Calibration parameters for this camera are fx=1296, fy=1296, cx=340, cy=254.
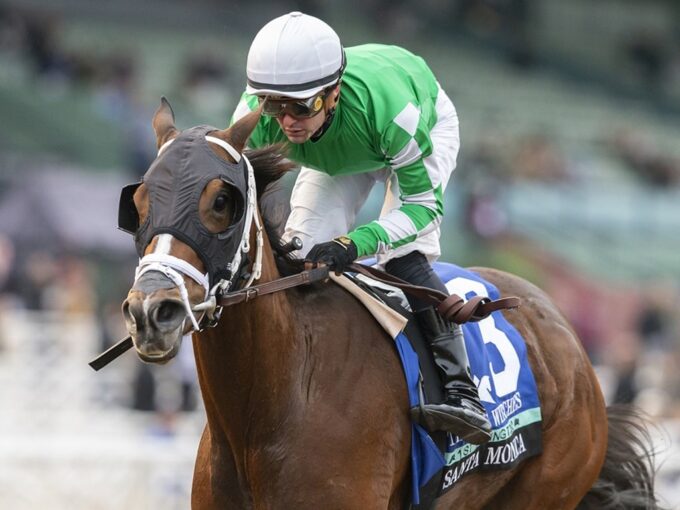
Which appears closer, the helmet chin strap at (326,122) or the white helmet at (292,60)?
the white helmet at (292,60)

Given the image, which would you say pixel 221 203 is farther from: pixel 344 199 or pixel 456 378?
pixel 456 378

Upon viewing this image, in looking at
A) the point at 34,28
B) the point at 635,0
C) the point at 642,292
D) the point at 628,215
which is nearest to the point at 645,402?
the point at 642,292

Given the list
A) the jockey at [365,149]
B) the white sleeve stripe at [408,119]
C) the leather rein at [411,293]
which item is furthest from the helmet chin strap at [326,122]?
the leather rein at [411,293]

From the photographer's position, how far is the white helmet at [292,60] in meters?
4.20

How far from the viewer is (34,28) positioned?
1526 centimetres

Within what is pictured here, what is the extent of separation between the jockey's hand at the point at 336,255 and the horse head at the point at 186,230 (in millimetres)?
370

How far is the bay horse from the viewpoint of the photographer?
3.68 metres

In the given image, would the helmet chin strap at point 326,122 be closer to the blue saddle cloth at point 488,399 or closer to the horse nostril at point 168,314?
the blue saddle cloth at point 488,399

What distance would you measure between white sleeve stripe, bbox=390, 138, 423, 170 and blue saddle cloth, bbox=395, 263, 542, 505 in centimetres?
61

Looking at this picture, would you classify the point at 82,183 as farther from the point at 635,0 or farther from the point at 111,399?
the point at 635,0

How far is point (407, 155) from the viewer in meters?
4.57

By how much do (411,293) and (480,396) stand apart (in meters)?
0.53

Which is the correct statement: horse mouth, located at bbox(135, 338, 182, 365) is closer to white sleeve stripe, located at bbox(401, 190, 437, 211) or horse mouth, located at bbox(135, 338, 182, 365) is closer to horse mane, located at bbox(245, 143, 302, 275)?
horse mane, located at bbox(245, 143, 302, 275)

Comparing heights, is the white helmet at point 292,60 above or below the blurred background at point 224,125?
above
